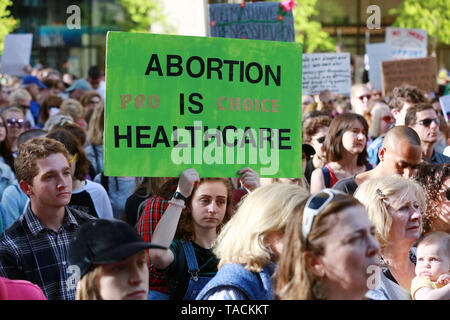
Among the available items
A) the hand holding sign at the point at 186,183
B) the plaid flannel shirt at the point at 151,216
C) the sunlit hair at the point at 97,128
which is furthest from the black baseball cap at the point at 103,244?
the sunlit hair at the point at 97,128

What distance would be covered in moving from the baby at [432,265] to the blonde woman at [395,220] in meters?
0.06

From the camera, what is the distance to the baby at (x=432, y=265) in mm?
3670

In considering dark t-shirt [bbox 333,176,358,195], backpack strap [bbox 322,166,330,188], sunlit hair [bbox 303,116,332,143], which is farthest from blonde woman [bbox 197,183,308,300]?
sunlit hair [bbox 303,116,332,143]

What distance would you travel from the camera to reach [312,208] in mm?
2686

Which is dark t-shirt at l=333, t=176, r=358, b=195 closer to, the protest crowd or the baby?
the protest crowd

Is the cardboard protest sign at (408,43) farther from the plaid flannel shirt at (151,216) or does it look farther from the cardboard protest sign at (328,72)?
the plaid flannel shirt at (151,216)

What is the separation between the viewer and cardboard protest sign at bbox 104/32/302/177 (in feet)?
12.8

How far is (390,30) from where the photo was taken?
41.4 ft

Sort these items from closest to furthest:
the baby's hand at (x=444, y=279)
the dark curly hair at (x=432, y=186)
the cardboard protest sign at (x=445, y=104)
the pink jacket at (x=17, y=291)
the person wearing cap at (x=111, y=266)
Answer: the person wearing cap at (x=111, y=266) → the pink jacket at (x=17, y=291) → the baby's hand at (x=444, y=279) → the dark curly hair at (x=432, y=186) → the cardboard protest sign at (x=445, y=104)

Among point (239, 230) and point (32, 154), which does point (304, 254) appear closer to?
point (239, 230)

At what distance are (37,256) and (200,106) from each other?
3.83ft

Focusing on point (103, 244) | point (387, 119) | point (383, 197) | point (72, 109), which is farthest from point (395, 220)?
point (72, 109)

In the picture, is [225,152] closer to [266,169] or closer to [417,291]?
[266,169]

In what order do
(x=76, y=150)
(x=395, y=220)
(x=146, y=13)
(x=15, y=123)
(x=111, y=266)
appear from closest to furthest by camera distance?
(x=111, y=266)
(x=395, y=220)
(x=76, y=150)
(x=15, y=123)
(x=146, y=13)
